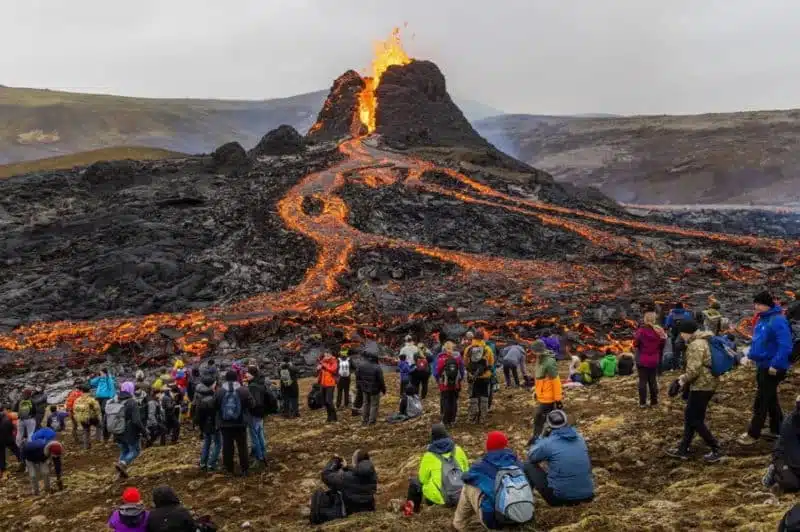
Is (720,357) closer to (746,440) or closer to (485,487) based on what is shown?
(746,440)

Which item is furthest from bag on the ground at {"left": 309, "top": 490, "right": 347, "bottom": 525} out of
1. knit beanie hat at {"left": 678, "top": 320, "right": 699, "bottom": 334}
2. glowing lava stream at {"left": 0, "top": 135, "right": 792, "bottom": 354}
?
glowing lava stream at {"left": 0, "top": 135, "right": 792, "bottom": 354}

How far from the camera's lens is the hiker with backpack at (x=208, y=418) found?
43.1 ft

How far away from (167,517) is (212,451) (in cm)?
580

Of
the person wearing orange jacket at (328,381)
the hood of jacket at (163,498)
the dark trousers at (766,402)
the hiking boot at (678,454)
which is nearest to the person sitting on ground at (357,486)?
the hood of jacket at (163,498)

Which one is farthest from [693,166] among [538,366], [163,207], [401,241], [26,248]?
[538,366]

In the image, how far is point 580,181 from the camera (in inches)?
5453

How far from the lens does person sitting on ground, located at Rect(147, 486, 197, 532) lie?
8.19m

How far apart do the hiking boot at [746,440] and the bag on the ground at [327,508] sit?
21.2ft

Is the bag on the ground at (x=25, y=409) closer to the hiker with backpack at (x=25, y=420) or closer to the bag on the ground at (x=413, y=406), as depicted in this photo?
the hiker with backpack at (x=25, y=420)

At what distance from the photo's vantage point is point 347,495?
32.3ft

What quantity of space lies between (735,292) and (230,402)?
31.4m

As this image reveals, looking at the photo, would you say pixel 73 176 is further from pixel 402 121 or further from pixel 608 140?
pixel 608 140

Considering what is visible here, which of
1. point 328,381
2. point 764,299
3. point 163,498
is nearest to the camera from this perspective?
point 163,498

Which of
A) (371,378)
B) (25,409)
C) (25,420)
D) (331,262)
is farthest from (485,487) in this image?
(331,262)
